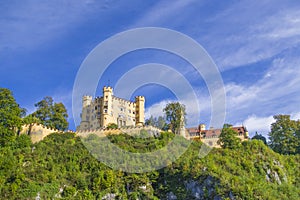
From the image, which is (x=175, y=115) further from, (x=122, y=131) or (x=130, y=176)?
(x=130, y=176)

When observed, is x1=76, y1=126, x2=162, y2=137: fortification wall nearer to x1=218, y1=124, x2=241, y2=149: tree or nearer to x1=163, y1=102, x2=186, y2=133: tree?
x1=163, y1=102, x2=186, y2=133: tree

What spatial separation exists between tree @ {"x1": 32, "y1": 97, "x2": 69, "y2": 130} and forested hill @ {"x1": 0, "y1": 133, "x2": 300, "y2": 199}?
7.81 m

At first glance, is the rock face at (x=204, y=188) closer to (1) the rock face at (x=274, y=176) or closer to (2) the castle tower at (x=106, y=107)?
(1) the rock face at (x=274, y=176)

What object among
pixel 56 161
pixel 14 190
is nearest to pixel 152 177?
pixel 56 161

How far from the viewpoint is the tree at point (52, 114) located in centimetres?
6225

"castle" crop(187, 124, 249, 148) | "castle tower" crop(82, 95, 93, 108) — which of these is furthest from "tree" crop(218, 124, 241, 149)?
"castle tower" crop(82, 95, 93, 108)

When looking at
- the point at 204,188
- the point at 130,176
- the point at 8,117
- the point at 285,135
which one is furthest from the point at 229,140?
the point at 8,117

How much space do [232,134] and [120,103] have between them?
69.6 ft

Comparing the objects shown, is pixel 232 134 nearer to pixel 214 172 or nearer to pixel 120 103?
pixel 214 172

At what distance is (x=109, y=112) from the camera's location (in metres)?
67.2

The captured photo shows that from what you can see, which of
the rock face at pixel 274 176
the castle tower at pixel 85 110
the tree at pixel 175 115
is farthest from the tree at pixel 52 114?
the rock face at pixel 274 176

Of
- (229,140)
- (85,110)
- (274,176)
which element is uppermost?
(85,110)

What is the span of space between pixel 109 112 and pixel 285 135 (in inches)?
1161

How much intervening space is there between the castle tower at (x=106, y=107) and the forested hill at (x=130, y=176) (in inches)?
462
